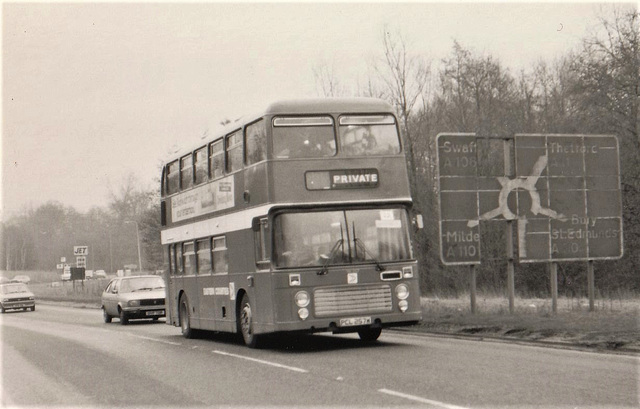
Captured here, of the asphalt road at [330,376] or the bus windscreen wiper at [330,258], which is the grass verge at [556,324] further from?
the bus windscreen wiper at [330,258]

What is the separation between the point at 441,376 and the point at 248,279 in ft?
22.5

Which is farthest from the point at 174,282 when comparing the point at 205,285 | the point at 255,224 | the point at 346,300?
the point at 346,300

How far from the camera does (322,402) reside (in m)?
9.92

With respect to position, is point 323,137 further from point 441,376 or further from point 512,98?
point 512,98

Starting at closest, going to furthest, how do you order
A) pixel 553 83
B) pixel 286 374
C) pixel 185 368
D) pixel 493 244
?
pixel 286 374
pixel 185 368
pixel 493 244
pixel 553 83

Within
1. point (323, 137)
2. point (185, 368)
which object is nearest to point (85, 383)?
point (185, 368)

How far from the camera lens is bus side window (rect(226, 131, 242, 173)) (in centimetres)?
1844

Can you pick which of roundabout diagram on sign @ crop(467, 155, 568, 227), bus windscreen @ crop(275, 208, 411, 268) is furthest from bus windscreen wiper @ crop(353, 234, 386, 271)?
roundabout diagram on sign @ crop(467, 155, 568, 227)

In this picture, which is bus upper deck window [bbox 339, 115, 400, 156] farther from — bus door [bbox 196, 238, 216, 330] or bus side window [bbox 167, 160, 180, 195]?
bus side window [bbox 167, 160, 180, 195]

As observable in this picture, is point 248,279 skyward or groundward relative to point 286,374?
skyward

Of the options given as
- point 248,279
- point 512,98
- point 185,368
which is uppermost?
point 512,98

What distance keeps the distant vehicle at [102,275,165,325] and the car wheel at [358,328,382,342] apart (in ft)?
49.8

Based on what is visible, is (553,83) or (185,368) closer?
(185,368)

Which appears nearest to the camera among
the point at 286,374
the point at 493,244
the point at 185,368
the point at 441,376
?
the point at 441,376
